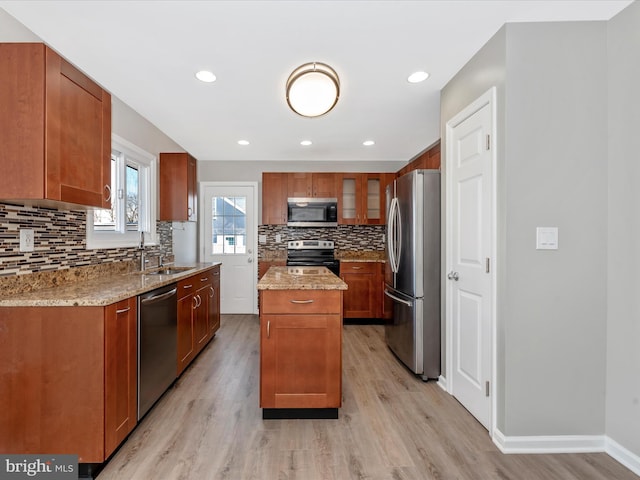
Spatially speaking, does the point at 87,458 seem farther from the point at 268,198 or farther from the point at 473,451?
the point at 268,198

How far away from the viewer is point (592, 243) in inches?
71.6

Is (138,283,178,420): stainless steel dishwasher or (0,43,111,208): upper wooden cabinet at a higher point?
(0,43,111,208): upper wooden cabinet

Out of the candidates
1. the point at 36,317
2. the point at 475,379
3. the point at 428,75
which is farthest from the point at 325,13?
the point at 475,379

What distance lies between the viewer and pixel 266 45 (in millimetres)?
2020

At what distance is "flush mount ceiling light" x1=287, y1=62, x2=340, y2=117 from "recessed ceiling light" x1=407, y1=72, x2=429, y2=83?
709 millimetres

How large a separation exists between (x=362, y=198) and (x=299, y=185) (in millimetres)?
973

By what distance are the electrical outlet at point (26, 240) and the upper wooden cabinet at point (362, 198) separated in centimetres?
355

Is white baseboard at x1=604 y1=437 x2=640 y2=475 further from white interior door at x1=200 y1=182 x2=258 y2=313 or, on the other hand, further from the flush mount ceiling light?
white interior door at x1=200 y1=182 x2=258 y2=313

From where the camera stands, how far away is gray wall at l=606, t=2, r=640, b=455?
167cm

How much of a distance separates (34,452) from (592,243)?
10.4ft

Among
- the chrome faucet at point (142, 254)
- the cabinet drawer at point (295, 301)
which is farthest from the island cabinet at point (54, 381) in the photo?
the chrome faucet at point (142, 254)

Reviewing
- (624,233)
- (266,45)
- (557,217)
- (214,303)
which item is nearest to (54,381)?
(214,303)

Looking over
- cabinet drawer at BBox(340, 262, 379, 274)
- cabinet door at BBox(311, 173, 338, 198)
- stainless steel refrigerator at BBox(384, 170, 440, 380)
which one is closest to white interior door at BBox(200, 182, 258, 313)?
cabinet door at BBox(311, 173, 338, 198)

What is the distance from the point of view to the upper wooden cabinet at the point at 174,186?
3.56m
